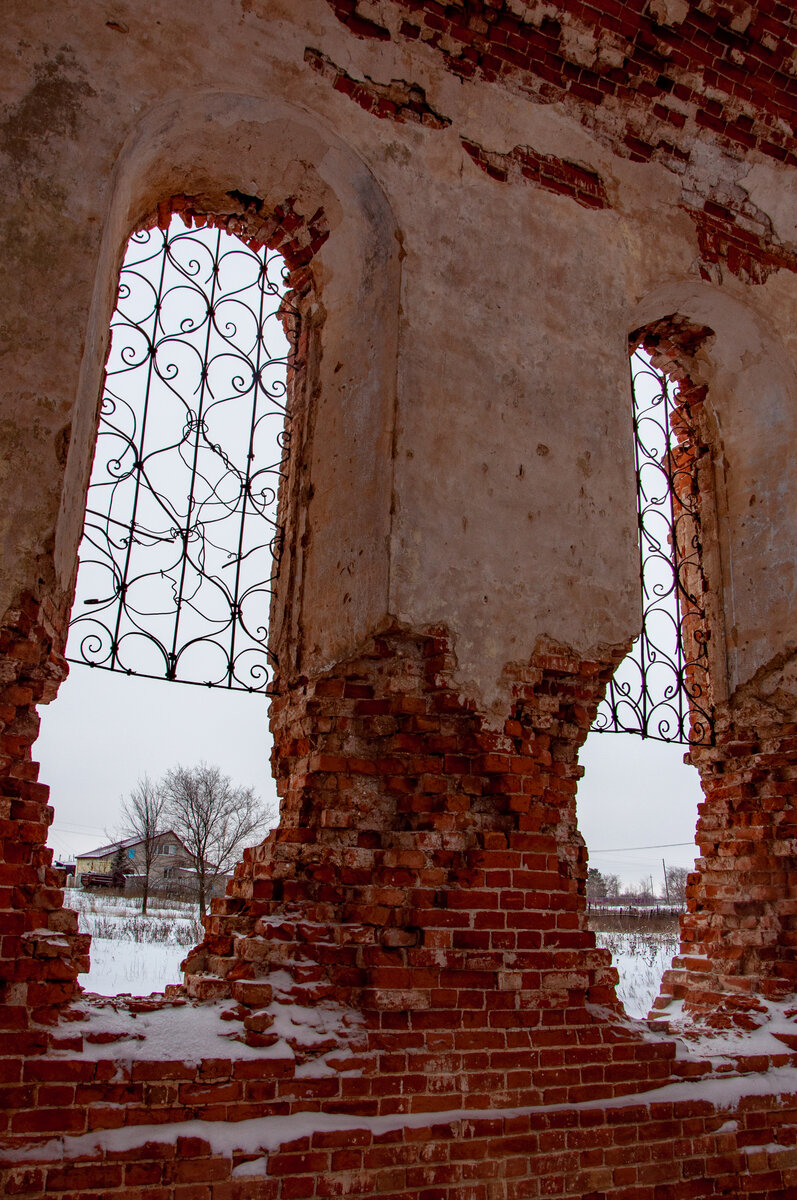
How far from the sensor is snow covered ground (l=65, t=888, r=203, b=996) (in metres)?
6.68

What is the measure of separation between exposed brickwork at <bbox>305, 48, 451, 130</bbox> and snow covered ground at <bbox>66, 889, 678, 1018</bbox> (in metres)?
4.42

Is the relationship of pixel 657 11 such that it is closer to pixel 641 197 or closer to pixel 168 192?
pixel 641 197

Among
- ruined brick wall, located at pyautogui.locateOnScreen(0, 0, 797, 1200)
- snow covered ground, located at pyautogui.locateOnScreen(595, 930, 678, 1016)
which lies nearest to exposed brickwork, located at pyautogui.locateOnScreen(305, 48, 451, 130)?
ruined brick wall, located at pyautogui.locateOnScreen(0, 0, 797, 1200)

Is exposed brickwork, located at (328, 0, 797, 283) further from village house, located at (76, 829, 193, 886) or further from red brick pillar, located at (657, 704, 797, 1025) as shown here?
village house, located at (76, 829, 193, 886)

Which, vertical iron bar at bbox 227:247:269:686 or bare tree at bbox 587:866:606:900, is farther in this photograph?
Result: bare tree at bbox 587:866:606:900

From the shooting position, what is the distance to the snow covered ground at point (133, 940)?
21.9 ft

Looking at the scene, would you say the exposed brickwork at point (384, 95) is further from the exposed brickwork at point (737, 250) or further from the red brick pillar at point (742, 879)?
the red brick pillar at point (742, 879)

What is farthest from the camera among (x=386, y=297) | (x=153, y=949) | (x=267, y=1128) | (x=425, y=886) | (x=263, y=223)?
(x=153, y=949)

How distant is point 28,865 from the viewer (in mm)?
Result: 3055

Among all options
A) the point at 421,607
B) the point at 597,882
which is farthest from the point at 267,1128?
the point at 597,882

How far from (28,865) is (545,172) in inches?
165

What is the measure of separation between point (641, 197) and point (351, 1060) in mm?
4705

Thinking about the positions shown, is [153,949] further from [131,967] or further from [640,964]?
[640,964]

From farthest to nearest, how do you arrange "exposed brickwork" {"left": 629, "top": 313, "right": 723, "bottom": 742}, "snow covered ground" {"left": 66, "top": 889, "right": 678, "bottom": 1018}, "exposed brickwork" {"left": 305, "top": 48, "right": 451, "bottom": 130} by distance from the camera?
"snow covered ground" {"left": 66, "top": 889, "right": 678, "bottom": 1018} → "exposed brickwork" {"left": 629, "top": 313, "right": 723, "bottom": 742} → "exposed brickwork" {"left": 305, "top": 48, "right": 451, "bottom": 130}
